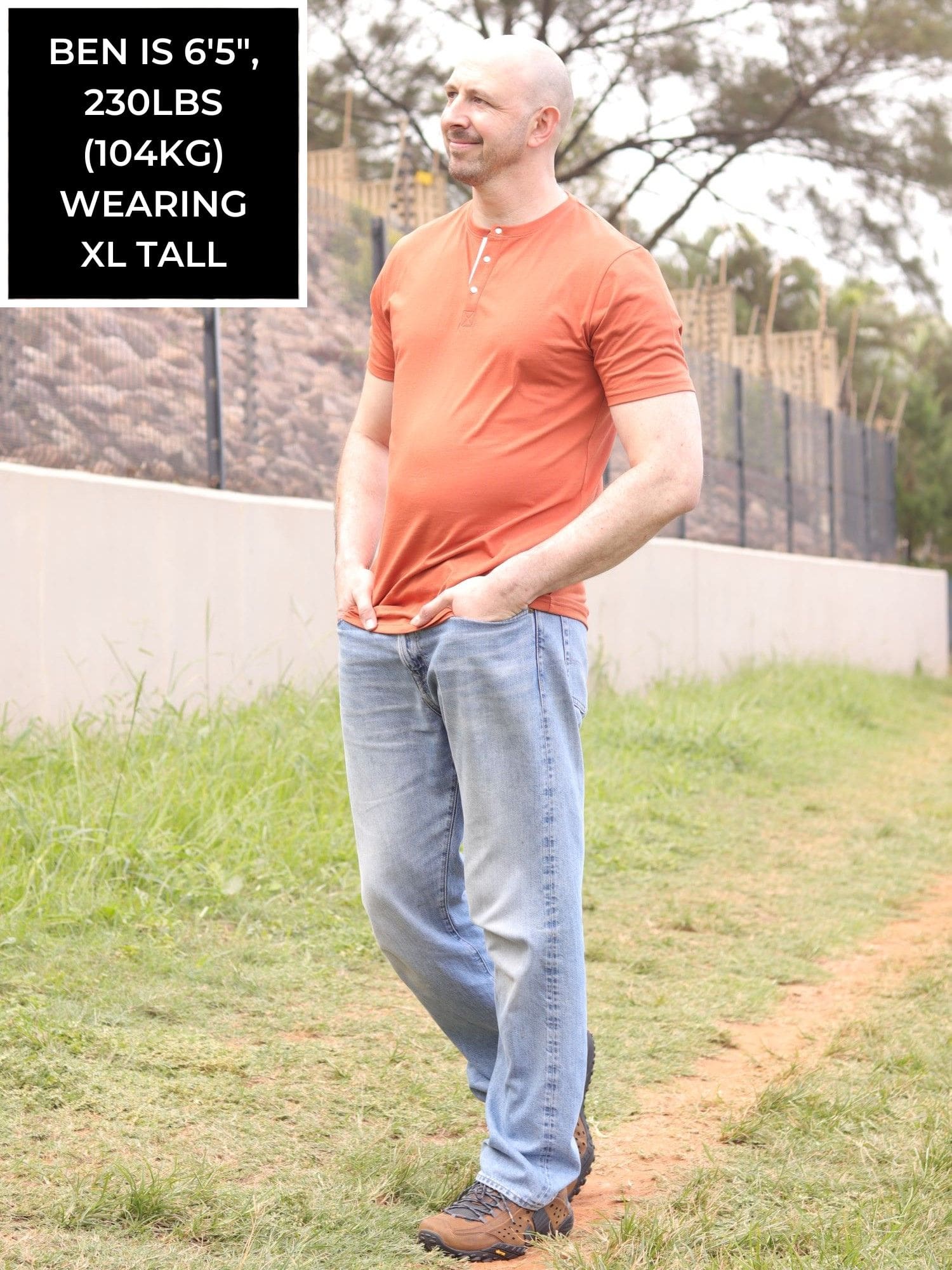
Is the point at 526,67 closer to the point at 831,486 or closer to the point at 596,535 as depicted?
the point at 596,535

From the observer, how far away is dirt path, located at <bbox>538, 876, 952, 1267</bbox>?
9.82 ft

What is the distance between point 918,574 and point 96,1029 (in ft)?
55.4

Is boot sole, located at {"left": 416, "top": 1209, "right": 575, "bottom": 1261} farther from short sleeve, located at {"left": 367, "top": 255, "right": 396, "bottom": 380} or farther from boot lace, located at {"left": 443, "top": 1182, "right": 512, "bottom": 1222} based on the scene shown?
short sleeve, located at {"left": 367, "top": 255, "right": 396, "bottom": 380}

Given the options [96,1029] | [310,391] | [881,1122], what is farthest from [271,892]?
[310,391]

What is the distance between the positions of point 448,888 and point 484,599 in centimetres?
58

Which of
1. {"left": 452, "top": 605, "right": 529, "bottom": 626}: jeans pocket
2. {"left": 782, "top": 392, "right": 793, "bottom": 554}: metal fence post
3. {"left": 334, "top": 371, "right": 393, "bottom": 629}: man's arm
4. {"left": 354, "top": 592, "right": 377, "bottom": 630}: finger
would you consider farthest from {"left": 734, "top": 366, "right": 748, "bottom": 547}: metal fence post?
{"left": 452, "top": 605, "right": 529, "bottom": 626}: jeans pocket

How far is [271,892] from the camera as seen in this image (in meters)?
4.87

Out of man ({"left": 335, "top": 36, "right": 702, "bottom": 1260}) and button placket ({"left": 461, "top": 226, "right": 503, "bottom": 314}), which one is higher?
button placket ({"left": 461, "top": 226, "right": 503, "bottom": 314})

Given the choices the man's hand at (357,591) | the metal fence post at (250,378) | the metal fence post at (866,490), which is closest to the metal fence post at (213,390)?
the metal fence post at (250,378)

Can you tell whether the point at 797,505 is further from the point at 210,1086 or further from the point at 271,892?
the point at 210,1086

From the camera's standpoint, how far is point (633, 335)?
2.51 meters

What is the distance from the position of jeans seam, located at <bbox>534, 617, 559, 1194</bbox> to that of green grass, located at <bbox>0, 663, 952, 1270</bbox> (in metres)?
0.27

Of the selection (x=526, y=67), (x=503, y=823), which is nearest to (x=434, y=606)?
(x=503, y=823)

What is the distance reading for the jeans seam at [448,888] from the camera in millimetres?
2715
